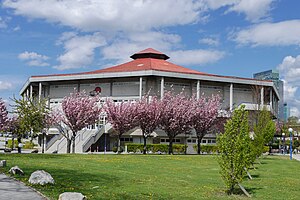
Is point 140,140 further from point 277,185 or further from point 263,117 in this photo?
point 277,185

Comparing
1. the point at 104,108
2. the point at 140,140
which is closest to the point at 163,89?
the point at 140,140

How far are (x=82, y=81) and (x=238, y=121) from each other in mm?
53843

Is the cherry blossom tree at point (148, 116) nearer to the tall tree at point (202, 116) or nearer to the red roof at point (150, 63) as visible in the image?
the tall tree at point (202, 116)

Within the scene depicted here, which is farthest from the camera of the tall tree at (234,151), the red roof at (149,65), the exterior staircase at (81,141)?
the red roof at (149,65)

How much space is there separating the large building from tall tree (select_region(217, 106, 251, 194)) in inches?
1682

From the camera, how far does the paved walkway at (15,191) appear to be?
11638 mm

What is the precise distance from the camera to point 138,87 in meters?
63.8

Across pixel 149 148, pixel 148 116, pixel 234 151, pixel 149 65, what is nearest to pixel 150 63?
pixel 149 65

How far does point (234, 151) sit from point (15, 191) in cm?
773

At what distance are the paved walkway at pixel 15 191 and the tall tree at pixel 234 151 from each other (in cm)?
678

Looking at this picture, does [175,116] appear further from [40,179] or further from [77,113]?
[40,179]

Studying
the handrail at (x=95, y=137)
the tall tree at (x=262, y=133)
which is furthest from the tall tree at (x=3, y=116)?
the tall tree at (x=262, y=133)

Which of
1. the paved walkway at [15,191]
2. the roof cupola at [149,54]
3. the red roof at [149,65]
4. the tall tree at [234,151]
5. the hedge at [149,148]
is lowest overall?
the hedge at [149,148]

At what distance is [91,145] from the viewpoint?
58375 millimetres
